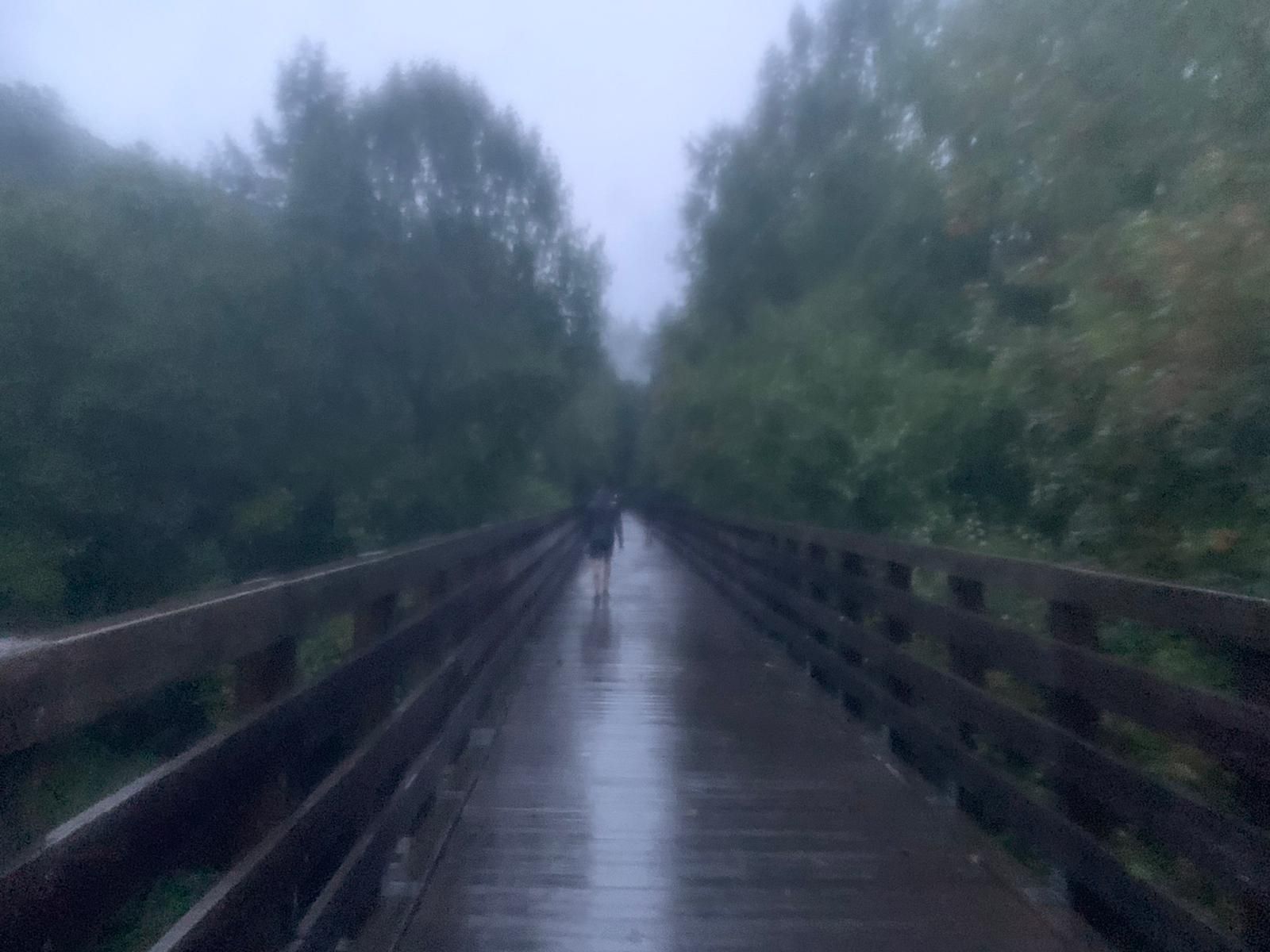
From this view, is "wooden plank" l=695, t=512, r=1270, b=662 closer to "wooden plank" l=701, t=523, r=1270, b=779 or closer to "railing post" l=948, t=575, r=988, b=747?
"railing post" l=948, t=575, r=988, b=747

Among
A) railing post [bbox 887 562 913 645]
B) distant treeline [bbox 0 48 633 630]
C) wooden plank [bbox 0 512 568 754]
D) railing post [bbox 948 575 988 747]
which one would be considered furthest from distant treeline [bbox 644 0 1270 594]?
distant treeline [bbox 0 48 633 630]

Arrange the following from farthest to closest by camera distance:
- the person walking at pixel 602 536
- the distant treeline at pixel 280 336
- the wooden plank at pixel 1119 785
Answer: the distant treeline at pixel 280 336
the person walking at pixel 602 536
the wooden plank at pixel 1119 785

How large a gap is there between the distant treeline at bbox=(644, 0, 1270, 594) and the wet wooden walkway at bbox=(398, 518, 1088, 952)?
2.47m

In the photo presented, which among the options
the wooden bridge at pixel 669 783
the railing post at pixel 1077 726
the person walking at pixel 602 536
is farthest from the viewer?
the person walking at pixel 602 536

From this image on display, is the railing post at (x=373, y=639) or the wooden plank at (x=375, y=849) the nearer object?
the wooden plank at (x=375, y=849)

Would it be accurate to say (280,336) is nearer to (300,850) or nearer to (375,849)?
(375,849)

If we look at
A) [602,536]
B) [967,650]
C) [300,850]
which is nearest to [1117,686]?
[967,650]

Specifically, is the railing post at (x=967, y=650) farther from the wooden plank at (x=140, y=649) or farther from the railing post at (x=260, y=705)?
the railing post at (x=260, y=705)

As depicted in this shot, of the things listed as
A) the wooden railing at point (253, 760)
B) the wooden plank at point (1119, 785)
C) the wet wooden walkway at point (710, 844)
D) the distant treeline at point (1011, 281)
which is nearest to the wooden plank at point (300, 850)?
the wooden railing at point (253, 760)

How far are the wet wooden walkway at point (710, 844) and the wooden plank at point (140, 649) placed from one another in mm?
1403

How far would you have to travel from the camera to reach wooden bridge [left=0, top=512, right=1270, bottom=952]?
309 cm

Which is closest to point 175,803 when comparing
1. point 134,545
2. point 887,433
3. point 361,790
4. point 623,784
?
point 361,790

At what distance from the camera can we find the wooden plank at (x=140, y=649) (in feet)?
7.93

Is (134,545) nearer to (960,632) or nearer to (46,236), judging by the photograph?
(46,236)
